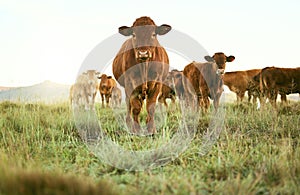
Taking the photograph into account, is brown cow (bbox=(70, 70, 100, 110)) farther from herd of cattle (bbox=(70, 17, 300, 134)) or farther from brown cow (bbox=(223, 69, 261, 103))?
brown cow (bbox=(223, 69, 261, 103))

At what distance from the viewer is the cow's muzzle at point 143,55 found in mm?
6406

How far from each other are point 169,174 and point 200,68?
27.4 feet

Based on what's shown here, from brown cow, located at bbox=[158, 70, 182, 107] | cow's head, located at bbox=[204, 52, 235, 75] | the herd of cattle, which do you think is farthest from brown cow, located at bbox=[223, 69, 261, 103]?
cow's head, located at bbox=[204, 52, 235, 75]

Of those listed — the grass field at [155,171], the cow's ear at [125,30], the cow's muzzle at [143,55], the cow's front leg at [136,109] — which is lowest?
→ the grass field at [155,171]

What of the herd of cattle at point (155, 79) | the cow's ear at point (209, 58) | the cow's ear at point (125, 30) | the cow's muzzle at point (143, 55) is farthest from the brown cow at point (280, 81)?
the cow's muzzle at point (143, 55)

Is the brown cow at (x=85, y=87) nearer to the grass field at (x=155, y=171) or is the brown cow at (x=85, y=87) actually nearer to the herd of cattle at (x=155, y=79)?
the herd of cattle at (x=155, y=79)

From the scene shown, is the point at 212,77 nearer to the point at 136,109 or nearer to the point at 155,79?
the point at 155,79

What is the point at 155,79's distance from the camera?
6918mm

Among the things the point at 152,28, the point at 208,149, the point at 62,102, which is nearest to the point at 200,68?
the point at 62,102

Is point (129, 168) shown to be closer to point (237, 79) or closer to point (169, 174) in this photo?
point (169, 174)

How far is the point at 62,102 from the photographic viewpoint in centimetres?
1184

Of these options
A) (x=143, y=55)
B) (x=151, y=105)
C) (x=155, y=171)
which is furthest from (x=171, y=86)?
(x=155, y=171)

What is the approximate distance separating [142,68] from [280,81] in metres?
9.44

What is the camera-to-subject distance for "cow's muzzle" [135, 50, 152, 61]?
252 inches
